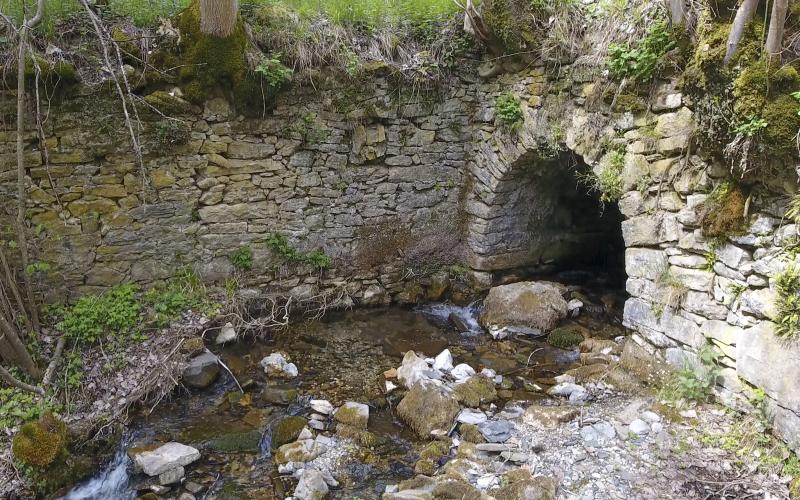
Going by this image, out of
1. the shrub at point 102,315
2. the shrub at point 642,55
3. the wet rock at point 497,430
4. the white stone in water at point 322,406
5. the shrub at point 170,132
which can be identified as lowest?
the white stone in water at point 322,406

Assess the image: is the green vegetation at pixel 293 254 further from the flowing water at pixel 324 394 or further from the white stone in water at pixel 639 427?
the white stone in water at pixel 639 427

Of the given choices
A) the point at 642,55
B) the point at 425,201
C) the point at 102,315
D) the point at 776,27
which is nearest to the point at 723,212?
the point at 776,27

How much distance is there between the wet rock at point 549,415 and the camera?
12.4ft

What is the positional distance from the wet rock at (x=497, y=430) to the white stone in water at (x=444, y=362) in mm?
908

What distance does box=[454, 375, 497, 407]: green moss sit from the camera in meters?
4.25

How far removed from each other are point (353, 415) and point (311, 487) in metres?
0.83

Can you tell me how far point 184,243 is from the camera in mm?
5227

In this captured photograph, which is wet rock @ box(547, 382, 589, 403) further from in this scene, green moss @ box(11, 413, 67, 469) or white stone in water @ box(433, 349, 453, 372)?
green moss @ box(11, 413, 67, 469)

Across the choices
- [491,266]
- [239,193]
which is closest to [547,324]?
[491,266]

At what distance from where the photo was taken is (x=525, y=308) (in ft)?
18.8

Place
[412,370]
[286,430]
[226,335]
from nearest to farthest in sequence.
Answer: [286,430] < [412,370] < [226,335]

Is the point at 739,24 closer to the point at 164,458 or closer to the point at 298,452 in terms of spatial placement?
the point at 298,452

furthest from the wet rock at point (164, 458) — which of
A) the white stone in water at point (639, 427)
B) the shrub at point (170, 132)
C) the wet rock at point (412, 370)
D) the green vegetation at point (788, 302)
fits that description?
the green vegetation at point (788, 302)

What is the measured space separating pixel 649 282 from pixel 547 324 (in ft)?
4.76
